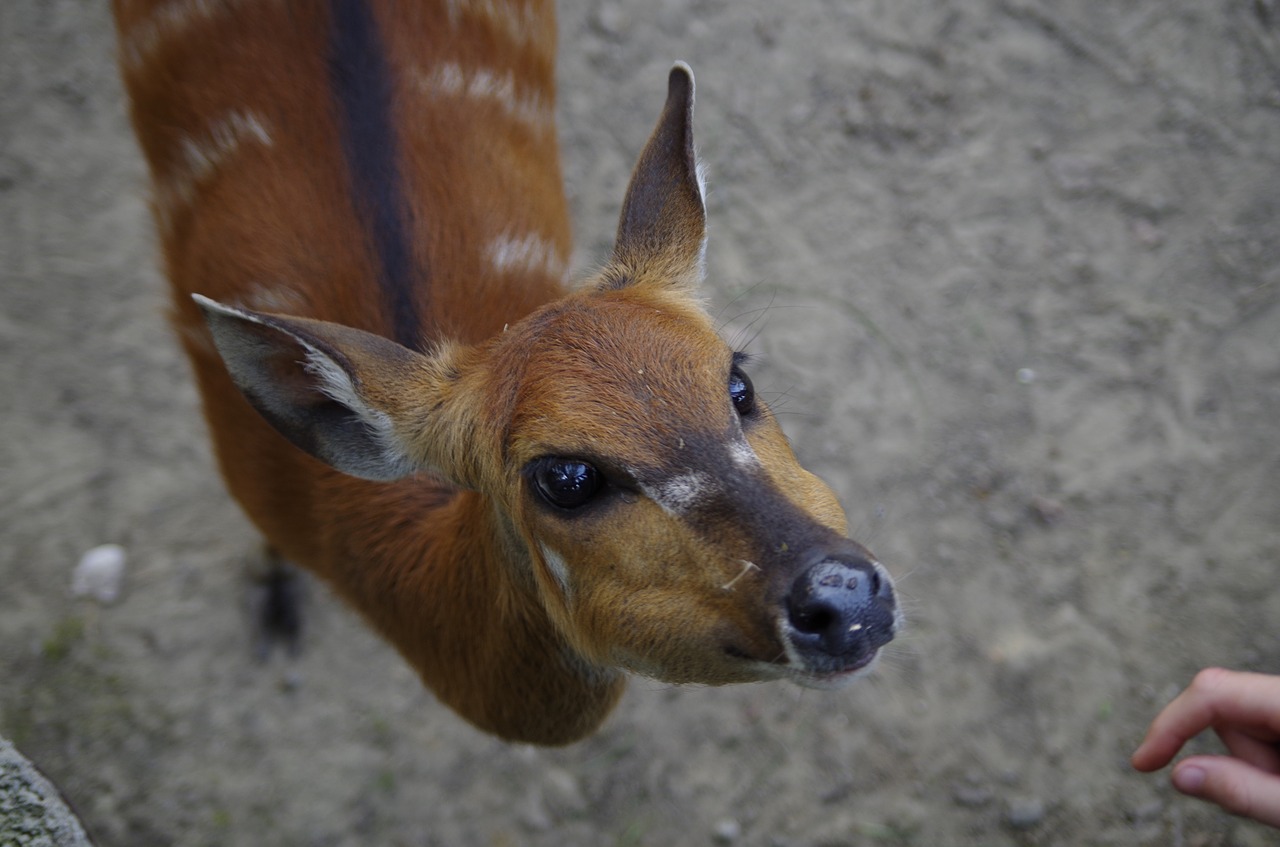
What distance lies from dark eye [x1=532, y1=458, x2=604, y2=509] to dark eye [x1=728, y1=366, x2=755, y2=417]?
349 mm

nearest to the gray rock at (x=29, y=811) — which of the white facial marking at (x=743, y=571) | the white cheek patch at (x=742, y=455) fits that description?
the white facial marking at (x=743, y=571)

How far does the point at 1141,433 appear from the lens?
3.95 metres

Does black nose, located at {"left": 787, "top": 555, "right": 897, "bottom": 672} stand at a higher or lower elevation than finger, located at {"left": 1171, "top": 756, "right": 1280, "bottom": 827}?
higher

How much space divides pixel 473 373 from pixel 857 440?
2273mm

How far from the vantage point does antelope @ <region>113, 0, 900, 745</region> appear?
1.78 m

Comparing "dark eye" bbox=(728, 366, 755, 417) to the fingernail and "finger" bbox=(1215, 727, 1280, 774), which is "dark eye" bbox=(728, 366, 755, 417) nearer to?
the fingernail

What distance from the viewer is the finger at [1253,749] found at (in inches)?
93.5

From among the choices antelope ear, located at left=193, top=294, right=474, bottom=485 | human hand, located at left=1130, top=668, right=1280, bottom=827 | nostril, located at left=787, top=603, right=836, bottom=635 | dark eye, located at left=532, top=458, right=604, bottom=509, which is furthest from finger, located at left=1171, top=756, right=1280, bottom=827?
antelope ear, located at left=193, top=294, right=474, bottom=485

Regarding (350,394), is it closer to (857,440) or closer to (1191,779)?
(1191,779)

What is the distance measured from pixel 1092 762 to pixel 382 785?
2.70m

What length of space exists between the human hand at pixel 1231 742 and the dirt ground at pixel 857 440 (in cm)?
99

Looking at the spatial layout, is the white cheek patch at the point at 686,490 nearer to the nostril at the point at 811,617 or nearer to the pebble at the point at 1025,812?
the nostril at the point at 811,617

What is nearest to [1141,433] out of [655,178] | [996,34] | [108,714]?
[996,34]

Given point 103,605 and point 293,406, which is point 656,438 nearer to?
point 293,406
